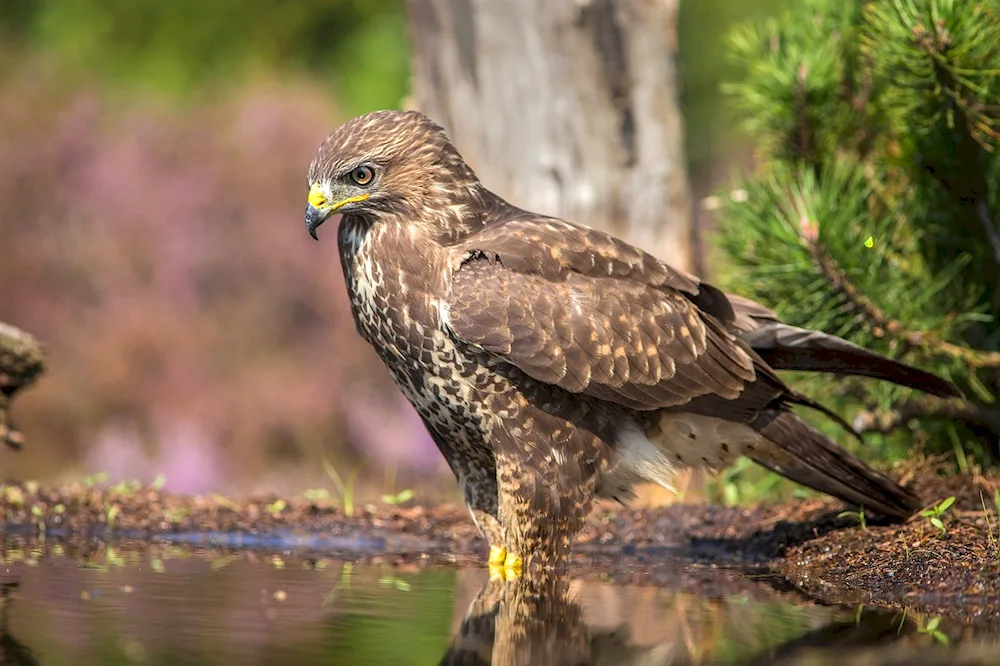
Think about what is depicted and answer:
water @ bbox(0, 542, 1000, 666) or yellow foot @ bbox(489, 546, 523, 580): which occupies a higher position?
yellow foot @ bbox(489, 546, 523, 580)

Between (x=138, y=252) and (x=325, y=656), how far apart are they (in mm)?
9951

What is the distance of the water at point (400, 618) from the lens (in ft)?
11.8

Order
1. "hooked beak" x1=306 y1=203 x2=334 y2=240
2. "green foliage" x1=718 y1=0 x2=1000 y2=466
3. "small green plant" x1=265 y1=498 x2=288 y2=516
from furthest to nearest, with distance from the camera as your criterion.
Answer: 1. "small green plant" x1=265 y1=498 x2=288 y2=516
2. "green foliage" x1=718 y1=0 x2=1000 y2=466
3. "hooked beak" x1=306 y1=203 x2=334 y2=240

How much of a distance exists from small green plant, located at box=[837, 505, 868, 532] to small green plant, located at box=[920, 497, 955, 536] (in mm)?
210

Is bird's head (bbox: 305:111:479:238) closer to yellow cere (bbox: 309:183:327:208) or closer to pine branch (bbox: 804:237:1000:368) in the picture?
yellow cere (bbox: 309:183:327:208)

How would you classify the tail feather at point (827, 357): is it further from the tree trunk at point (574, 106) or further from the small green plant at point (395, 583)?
the tree trunk at point (574, 106)

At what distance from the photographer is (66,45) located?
15328 mm

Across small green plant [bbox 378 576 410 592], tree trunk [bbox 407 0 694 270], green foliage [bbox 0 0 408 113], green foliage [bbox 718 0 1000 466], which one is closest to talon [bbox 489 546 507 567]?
small green plant [bbox 378 576 410 592]

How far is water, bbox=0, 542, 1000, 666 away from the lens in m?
3.60

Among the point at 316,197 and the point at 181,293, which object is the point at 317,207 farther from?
the point at 181,293

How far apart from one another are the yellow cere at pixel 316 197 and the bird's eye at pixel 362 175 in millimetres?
137

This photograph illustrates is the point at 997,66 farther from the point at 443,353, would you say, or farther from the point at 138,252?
the point at 138,252

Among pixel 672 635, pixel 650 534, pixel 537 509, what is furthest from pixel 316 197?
pixel 672 635

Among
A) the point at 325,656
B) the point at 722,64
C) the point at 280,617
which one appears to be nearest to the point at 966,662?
the point at 325,656
